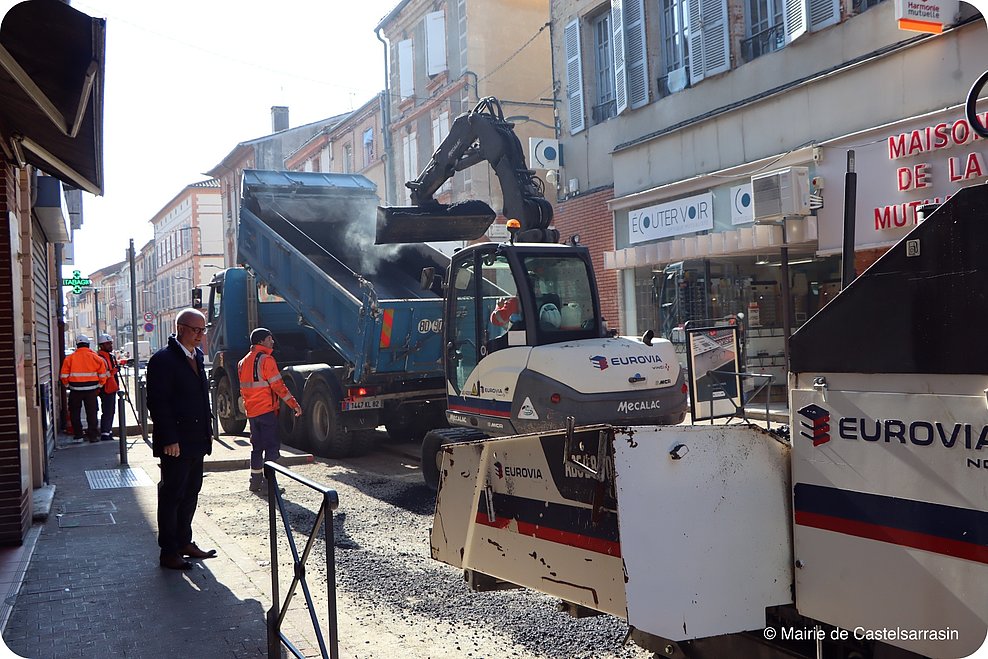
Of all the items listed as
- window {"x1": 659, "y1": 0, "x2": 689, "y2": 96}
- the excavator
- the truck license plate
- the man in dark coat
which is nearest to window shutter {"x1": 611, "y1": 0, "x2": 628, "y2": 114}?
window {"x1": 659, "y1": 0, "x2": 689, "y2": 96}

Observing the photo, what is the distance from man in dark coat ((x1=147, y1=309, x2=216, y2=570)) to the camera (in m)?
6.15

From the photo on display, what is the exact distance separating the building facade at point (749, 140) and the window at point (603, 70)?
0.12 ft

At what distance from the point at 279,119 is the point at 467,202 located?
43052 mm

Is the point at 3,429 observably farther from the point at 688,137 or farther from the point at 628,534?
the point at 688,137

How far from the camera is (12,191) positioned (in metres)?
6.95

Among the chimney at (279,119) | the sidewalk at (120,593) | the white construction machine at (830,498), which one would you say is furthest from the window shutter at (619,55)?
the chimney at (279,119)

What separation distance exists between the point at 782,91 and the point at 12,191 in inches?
418

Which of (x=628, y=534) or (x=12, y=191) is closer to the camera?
(x=628, y=534)

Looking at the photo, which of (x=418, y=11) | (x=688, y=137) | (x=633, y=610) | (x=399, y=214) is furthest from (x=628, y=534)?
(x=418, y=11)

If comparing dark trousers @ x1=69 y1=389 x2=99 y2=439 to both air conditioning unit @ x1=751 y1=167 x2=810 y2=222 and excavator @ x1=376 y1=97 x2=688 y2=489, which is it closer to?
excavator @ x1=376 y1=97 x2=688 y2=489

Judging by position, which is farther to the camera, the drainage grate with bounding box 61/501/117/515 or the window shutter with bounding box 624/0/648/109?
the window shutter with bounding box 624/0/648/109

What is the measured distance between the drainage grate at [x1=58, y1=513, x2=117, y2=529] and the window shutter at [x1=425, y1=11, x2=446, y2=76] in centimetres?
2086

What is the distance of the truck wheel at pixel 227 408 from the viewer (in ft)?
46.4

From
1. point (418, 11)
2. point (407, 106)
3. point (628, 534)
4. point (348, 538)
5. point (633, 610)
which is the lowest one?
point (348, 538)
